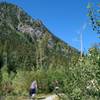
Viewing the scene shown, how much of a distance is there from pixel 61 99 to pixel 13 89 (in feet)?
98.5

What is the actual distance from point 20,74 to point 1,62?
120 ft

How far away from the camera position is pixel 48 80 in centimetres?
4356

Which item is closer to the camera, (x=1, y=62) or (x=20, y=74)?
(x=20, y=74)

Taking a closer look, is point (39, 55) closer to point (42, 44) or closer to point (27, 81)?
point (42, 44)

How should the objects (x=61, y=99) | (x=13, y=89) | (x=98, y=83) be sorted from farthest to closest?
(x=13, y=89), (x=61, y=99), (x=98, y=83)

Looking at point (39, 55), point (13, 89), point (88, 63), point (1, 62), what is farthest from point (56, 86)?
point (39, 55)

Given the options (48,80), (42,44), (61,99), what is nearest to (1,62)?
(42,44)

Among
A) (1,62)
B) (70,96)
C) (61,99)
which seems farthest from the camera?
(1,62)

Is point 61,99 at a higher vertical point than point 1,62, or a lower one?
lower

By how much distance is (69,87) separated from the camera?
1057cm

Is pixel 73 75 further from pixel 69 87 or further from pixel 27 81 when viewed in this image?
pixel 27 81

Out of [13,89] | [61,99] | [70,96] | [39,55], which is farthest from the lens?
[39,55]

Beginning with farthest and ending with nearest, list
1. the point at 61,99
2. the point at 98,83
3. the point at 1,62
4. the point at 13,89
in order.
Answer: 1. the point at 1,62
2. the point at 13,89
3. the point at 61,99
4. the point at 98,83

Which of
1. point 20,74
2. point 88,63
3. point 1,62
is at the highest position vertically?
point 1,62
